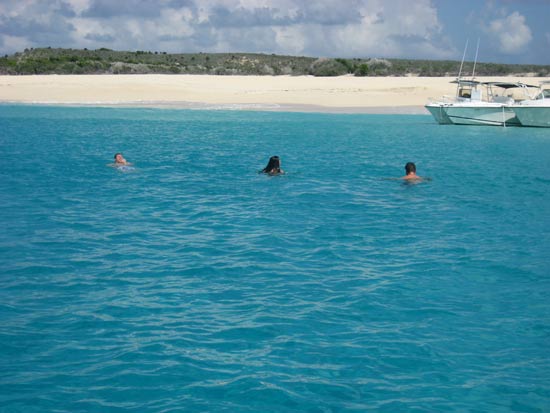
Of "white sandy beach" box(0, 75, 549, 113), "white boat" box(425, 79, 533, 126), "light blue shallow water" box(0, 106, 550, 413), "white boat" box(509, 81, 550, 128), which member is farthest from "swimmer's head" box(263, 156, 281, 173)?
"white sandy beach" box(0, 75, 549, 113)

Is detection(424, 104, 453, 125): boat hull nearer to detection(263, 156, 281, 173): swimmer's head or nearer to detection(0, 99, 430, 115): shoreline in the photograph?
detection(0, 99, 430, 115): shoreline

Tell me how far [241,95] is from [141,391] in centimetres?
4840

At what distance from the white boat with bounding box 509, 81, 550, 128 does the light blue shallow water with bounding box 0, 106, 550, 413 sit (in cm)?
1659

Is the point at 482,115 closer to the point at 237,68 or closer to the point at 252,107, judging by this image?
the point at 252,107

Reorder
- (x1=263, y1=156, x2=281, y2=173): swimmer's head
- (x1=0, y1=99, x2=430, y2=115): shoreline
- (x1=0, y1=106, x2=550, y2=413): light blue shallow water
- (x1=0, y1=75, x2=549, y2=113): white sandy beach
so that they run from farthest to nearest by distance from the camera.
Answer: (x1=0, y1=75, x2=549, y2=113): white sandy beach < (x1=0, y1=99, x2=430, y2=115): shoreline < (x1=263, y1=156, x2=281, y2=173): swimmer's head < (x1=0, y1=106, x2=550, y2=413): light blue shallow water

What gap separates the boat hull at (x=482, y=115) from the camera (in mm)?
37000

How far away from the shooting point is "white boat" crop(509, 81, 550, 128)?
3634 cm

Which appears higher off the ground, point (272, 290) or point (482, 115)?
point (482, 115)

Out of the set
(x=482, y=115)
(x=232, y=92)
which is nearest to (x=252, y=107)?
(x=232, y=92)

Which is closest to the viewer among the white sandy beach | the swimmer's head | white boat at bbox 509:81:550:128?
the swimmer's head

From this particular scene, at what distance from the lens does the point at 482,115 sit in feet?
122

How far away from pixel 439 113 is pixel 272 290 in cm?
2999

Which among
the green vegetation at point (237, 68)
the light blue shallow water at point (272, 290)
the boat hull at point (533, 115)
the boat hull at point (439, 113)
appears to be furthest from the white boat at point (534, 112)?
the green vegetation at point (237, 68)

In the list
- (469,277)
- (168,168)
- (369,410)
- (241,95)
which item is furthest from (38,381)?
(241,95)
